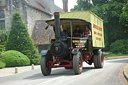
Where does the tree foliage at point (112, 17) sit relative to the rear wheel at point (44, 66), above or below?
above

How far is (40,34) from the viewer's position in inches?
1373

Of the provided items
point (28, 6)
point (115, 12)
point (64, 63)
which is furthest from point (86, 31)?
point (115, 12)

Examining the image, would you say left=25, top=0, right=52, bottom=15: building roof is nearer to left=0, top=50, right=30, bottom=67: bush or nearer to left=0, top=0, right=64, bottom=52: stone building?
left=0, top=0, right=64, bottom=52: stone building

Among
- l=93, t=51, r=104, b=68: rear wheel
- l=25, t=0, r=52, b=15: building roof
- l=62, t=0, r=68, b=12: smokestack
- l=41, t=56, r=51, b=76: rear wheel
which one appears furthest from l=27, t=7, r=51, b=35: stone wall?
l=41, t=56, r=51, b=76: rear wheel

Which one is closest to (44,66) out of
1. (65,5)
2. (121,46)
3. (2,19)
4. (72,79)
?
(72,79)

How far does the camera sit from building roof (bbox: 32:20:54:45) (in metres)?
33.7

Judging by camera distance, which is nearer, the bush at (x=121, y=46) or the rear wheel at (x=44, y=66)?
the rear wheel at (x=44, y=66)

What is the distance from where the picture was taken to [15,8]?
1325 inches

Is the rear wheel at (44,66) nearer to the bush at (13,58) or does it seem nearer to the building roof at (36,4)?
the bush at (13,58)

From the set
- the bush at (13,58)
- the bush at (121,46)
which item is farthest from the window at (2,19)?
the bush at (121,46)

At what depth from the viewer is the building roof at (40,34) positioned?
110 feet

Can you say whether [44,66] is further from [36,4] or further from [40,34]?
[36,4]

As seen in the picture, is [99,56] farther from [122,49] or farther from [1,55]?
[122,49]

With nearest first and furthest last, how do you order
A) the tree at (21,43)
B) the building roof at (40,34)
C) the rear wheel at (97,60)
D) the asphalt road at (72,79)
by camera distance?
the asphalt road at (72,79) < the rear wheel at (97,60) < the tree at (21,43) < the building roof at (40,34)
